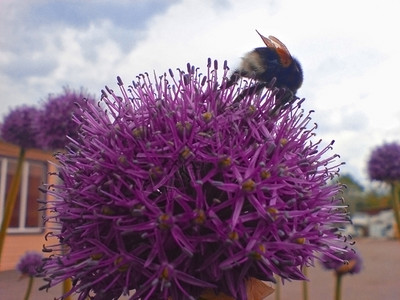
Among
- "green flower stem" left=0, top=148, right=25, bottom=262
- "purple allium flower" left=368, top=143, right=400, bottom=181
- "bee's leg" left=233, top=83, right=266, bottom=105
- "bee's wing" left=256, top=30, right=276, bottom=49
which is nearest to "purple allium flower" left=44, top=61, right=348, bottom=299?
"bee's leg" left=233, top=83, right=266, bottom=105

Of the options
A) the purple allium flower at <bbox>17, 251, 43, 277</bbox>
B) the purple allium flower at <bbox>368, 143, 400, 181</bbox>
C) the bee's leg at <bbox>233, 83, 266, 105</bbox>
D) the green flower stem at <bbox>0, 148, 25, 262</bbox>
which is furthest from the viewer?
the purple allium flower at <bbox>368, 143, 400, 181</bbox>

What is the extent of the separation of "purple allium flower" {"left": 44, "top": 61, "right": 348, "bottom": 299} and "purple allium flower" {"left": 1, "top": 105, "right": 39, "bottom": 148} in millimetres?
1732

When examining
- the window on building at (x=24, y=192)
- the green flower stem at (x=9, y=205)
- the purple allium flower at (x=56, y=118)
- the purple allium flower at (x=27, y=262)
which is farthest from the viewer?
the window on building at (x=24, y=192)

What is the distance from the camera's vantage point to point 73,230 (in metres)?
1.07

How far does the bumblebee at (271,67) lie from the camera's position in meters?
1.20

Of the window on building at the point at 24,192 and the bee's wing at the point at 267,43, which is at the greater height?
the bee's wing at the point at 267,43

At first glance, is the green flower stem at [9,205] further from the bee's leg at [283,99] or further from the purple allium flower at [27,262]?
the bee's leg at [283,99]

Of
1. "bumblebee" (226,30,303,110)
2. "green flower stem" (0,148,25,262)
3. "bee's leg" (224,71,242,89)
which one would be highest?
"bumblebee" (226,30,303,110)

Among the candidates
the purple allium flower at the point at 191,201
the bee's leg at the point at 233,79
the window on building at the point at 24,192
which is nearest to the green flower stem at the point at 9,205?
the purple allium flower at the point at 191,201

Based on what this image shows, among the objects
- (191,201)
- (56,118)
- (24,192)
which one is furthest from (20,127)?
(24,192)

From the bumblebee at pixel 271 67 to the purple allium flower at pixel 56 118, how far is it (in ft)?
3.99

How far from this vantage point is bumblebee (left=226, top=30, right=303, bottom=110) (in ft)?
3.95

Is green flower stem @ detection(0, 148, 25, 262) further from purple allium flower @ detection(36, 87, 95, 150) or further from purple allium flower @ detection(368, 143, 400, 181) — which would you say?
purple allium flower @ detection(368, 143, 400, 181)

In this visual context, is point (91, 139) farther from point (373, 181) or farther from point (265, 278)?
point (373, 181)
